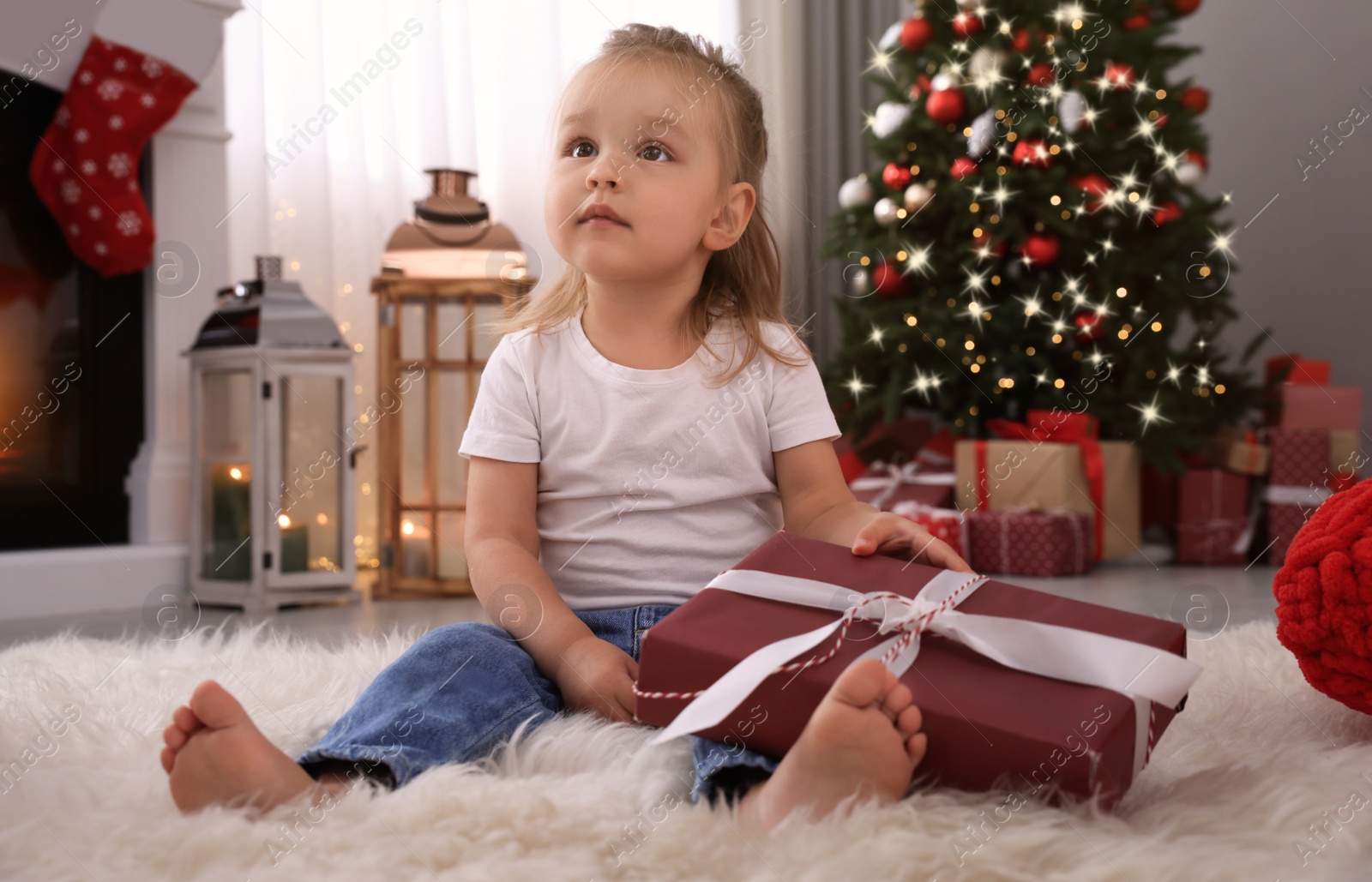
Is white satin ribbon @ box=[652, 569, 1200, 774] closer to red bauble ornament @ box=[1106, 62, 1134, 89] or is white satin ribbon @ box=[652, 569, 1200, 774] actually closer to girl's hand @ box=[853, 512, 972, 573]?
girl's hand @ box=[853, 512, 972, 573]

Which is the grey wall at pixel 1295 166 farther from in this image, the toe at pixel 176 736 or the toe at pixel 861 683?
the toe at pixel 176 736

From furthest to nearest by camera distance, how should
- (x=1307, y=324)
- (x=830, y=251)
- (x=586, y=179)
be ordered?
(x=1307, y=324)
(x=830, y=251)
(x=586, y=179)

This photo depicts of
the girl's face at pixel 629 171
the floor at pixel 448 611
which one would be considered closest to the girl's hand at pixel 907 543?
the girl's face at pixel 629 171

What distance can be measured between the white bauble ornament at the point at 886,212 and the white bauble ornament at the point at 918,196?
0.04 meters

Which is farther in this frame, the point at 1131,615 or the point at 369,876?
the point at 1131,615

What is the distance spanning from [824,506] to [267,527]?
47.8 inches

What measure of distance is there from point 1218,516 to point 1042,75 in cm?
104

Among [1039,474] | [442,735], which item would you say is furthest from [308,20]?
[442,735]

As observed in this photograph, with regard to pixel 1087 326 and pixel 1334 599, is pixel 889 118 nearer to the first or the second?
pixel 1087 326

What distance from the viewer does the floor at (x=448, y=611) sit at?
173 cm

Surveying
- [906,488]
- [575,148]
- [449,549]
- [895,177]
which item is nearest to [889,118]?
[895,177]

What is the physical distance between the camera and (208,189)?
7.16 ft

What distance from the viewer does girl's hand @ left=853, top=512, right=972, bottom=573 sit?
88 centimetres

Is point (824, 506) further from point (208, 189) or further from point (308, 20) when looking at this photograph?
point (308, 20)
